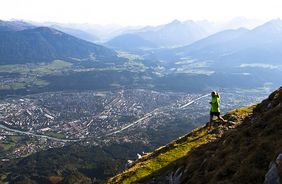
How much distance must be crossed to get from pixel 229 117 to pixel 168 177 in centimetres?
1661

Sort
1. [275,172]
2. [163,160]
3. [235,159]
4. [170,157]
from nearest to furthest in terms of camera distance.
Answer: [275,172] < [235,159] < [163,160] < [170,157]

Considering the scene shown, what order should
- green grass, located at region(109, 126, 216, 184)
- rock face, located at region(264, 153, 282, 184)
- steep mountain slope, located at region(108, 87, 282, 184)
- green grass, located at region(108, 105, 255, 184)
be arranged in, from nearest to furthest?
1. rock face, located at region(264, 153, 282, 184)
2. steep mountain slope, located at region(108, 87, 282, 184)
3. green grass, located at region(108, 105, 255, 184)
4. green grass, located at region(109, 126, 216, 184)

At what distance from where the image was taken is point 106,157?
19912cm

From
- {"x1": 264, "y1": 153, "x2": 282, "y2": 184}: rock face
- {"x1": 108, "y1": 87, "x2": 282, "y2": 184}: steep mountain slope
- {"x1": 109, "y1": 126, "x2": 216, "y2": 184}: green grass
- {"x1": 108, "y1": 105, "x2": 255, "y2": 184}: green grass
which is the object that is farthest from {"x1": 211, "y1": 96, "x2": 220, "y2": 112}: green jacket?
{"x1": 264, "y1": 153, "x2": 282, "y2": 184}: rock face

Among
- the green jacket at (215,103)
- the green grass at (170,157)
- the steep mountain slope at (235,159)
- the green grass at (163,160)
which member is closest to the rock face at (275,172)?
the steep mountain slope at (235,159)

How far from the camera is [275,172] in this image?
19312 millimetres

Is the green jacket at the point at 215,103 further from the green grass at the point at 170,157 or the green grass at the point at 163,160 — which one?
the green grass at the point at 163,160

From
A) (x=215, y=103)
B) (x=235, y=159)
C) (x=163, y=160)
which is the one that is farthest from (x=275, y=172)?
(x=215, y=103)

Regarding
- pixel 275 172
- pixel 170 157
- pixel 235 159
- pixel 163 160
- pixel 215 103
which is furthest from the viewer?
pixel 215 103

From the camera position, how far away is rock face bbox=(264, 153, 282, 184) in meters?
18.9

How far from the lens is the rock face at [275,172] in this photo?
18908 millimetres

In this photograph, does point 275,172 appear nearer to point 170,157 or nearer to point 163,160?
point 163,160

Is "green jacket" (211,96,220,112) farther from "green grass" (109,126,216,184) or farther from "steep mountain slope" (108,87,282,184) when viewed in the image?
"steep mountain slope" (108,87,282,184)

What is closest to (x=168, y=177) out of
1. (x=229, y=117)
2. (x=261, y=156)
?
(x=261, y=156)
